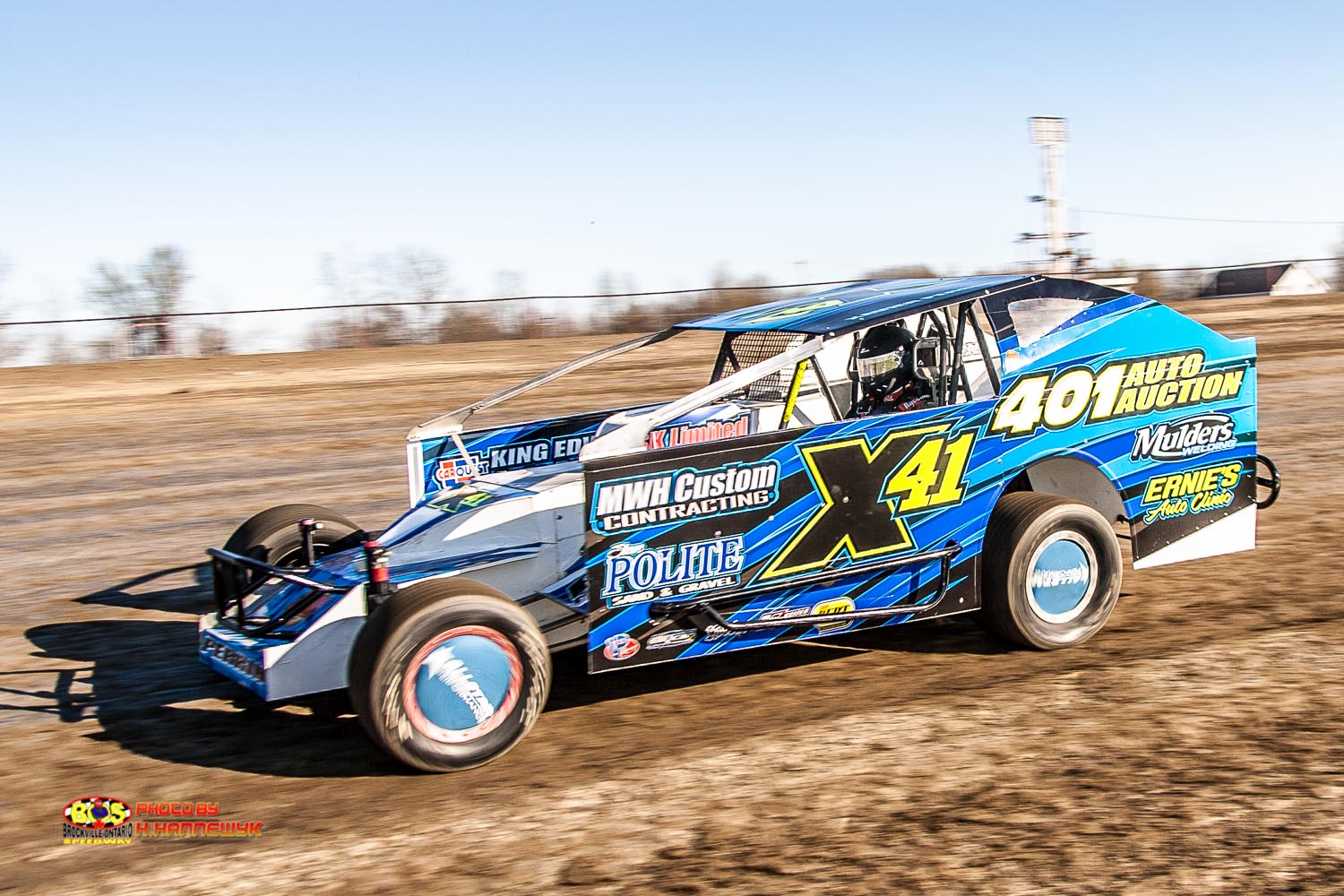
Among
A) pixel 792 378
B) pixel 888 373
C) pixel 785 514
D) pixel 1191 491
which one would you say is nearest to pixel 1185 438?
pixel 1191 491

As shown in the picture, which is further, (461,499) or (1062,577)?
A: (1062,577)

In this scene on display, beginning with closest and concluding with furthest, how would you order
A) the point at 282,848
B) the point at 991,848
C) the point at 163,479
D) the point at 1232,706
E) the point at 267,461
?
the point at 991,848, the point at 282,848, the point at 1232,706, the point at 163,479, the point at 267,461

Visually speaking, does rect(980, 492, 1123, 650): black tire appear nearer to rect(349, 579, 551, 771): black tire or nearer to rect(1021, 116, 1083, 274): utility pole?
rect(349, 579, 551, 771): black tire

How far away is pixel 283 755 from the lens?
4941 millimetres

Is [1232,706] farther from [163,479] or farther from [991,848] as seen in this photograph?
[163,479]

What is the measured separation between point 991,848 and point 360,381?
1959 centimetres

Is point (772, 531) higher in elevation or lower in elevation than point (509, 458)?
lower

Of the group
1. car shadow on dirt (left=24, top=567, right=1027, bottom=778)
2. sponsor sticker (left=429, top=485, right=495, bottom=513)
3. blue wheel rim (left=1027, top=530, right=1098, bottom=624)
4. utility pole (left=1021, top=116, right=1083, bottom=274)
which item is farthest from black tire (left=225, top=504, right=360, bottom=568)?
utility pole (left=1021, top=116, right=1083, bottom=274)

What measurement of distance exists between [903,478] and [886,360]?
103 cm

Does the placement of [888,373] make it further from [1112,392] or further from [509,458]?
[509,458]

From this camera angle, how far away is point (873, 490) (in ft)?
17.9

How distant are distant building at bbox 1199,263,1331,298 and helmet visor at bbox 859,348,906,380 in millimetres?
39993

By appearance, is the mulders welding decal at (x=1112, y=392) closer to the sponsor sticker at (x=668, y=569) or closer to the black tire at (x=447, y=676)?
the sponsor sticker at (x=668, y=569)

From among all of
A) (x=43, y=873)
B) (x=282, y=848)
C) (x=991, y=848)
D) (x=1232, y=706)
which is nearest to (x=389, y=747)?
(x=282, y=848)
